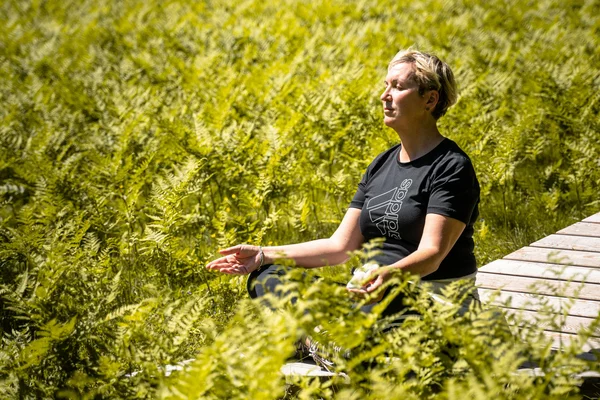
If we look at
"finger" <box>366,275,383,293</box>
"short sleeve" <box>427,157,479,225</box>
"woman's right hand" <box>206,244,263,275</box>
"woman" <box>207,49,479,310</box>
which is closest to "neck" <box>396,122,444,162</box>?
"woman" <box>207,49,479,310</box>

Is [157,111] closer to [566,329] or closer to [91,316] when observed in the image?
[91,316]

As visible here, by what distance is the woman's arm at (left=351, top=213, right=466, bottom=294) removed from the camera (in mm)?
3203

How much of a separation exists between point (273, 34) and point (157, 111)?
5.09 metres

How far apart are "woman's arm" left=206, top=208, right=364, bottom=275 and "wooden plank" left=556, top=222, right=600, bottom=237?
6.86ft

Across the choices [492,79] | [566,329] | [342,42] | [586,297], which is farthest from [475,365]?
[342,42]

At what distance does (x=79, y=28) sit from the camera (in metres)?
15.3

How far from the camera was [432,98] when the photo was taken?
3600 millimetres

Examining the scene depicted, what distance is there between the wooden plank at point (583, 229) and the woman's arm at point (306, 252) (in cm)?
209

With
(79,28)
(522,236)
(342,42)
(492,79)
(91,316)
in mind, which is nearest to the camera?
(91,316)

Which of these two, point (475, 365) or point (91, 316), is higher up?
point (475, 365)

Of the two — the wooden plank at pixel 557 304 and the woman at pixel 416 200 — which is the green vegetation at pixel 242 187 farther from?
the wooden plank at pixel 557 304

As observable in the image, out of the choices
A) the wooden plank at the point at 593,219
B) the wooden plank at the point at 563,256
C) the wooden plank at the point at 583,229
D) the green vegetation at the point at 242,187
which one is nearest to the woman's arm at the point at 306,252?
the green vegetation at the point at 242,187

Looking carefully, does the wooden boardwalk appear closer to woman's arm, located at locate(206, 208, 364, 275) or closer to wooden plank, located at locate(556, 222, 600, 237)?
wooden plank, located at locate(556, 222, 600, 237)

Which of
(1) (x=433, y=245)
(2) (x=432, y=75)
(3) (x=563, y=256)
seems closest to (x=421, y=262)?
(1) (x=433, y=245)
